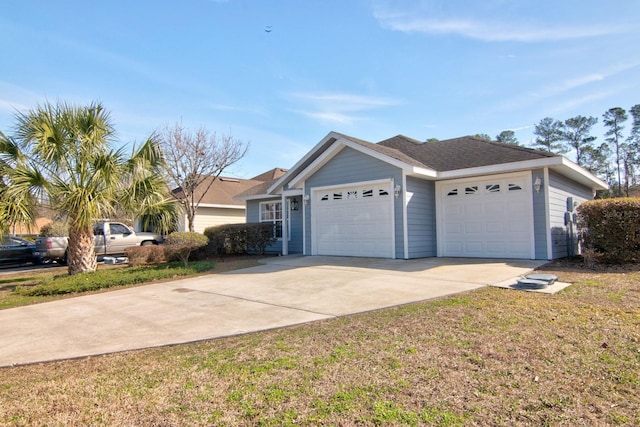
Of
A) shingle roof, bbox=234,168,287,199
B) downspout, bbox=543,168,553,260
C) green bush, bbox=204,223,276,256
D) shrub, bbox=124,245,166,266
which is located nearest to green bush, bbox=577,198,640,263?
downspout, bbox=543,168,553,260

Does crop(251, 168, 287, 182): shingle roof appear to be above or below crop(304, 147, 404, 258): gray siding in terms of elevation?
above

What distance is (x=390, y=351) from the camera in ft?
13.0

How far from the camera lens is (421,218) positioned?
39.6 ft

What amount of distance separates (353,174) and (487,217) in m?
4.46

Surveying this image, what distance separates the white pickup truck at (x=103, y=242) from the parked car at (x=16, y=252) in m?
0.36

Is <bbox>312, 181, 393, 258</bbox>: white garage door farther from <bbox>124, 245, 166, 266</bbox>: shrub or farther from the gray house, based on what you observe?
<bbox>124, 245, 166, 266</bbox>: shrub

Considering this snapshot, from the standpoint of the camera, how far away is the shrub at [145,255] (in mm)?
13617

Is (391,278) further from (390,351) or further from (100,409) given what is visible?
(100,409)

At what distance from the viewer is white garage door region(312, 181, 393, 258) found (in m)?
12.0

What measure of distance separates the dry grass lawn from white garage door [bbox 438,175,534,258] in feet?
20.2

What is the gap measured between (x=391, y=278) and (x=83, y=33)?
11026mm

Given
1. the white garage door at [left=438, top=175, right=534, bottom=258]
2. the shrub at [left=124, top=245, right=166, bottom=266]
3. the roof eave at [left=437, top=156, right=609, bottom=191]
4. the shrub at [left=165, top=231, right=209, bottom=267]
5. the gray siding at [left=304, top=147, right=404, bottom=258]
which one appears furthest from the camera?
the shrub at [left=124, top=245, right=166, bottom=266]

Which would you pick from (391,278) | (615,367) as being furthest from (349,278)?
(615,367)

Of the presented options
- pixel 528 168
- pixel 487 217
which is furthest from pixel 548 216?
pixel 487 217
